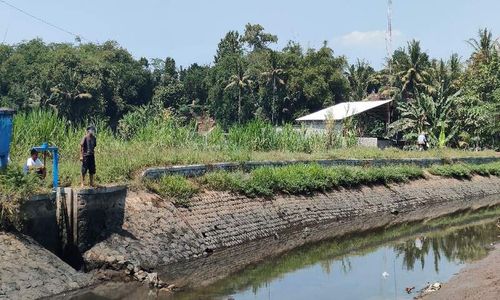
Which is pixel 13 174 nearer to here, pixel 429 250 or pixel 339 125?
pixel 429 250

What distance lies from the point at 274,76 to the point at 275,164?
125 ft

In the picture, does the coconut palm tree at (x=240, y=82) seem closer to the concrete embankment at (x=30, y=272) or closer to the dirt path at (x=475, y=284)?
the dirt path at (x=475, y=284)

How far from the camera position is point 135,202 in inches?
641

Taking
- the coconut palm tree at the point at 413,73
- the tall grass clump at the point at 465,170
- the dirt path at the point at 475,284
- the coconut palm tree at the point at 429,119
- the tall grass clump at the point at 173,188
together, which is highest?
the coconut palm tree at the point at 413,73

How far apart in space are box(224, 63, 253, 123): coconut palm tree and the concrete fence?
31664mm

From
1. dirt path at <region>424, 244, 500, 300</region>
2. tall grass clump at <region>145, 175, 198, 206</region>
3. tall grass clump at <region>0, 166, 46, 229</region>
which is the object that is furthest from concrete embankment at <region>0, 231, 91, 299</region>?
dirt path at <region>424, 244, 500, 300</region>

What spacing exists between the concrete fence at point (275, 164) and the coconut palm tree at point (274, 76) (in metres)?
27.5

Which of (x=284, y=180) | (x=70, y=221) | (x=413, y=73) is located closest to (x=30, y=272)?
(x=70, y=221)

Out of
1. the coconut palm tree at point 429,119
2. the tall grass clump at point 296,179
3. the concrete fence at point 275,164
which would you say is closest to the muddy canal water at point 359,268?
the tall grass clump at point 296,179

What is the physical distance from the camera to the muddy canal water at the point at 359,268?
43.1 feet

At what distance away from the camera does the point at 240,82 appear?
62.9 metres

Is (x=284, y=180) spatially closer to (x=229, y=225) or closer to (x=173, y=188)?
(x=229, y=225)

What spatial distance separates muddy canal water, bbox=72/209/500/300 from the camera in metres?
13.1

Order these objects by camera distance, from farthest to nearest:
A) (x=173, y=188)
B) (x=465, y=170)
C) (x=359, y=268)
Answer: (x=465, y=170) → (x=173, y=188) → (x=359, y=268)
